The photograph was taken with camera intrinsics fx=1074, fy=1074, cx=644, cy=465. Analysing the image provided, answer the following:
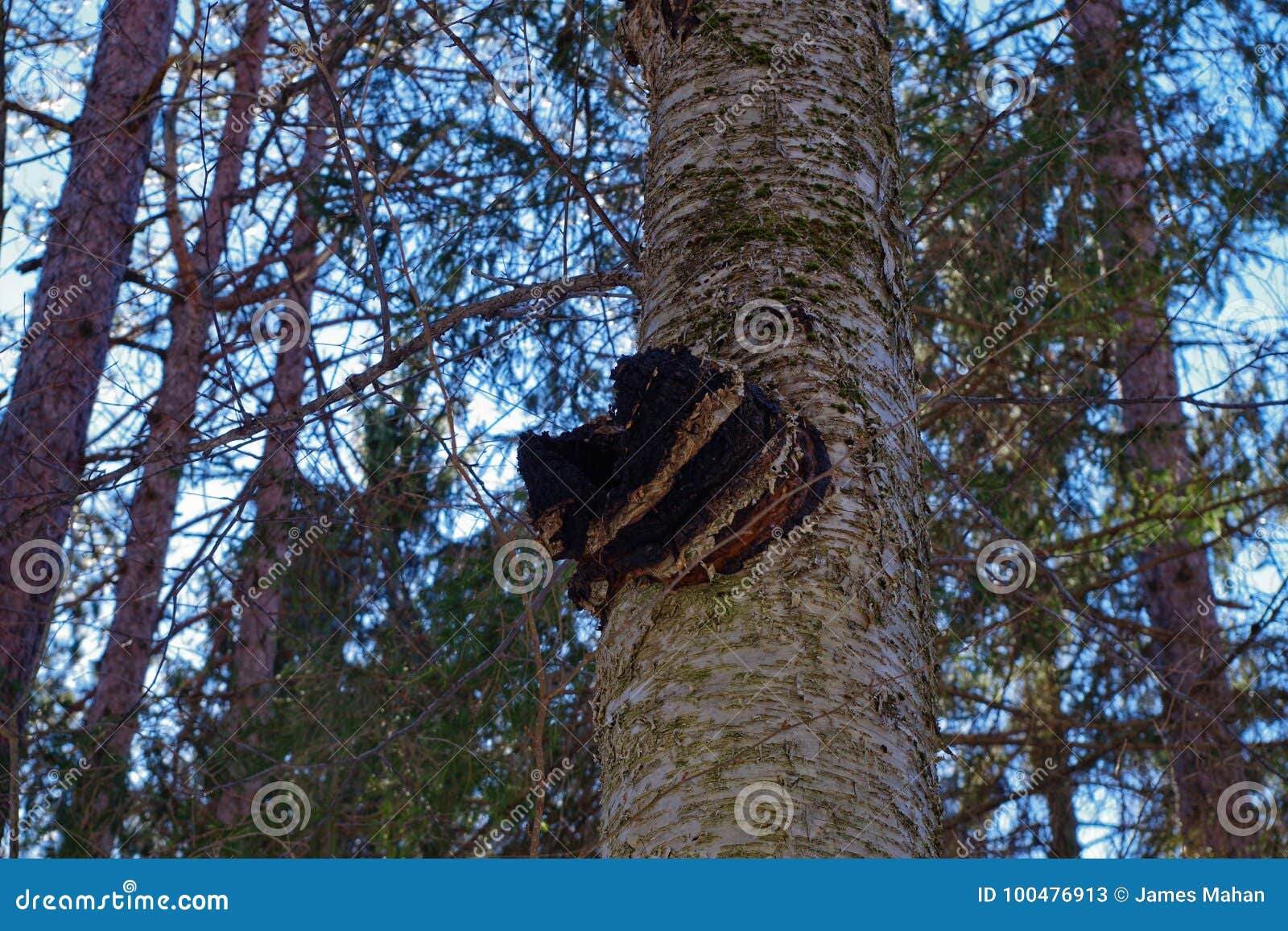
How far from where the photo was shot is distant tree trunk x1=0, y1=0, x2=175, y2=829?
422 centimetres

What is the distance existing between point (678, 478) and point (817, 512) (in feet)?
0.60

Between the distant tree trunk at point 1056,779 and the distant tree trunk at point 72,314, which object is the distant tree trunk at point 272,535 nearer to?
the distant tree trunk at point 72,314

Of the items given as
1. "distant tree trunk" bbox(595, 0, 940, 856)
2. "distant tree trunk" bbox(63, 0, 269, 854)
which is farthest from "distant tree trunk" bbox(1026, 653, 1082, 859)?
"distant tree trunk" bbox(63, 0, 269, 854)

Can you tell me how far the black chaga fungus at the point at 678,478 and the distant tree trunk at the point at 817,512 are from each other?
35 mm

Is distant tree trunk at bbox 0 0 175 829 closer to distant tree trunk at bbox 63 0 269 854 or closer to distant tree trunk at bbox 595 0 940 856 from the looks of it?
distant tree trunk at bbox 63 0 269 854

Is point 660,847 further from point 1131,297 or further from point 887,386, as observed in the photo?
point 1131,297

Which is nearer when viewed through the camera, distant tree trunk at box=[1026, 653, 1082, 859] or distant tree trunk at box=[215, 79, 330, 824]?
distant tree trunk at box=[215, 79, 330, 824]

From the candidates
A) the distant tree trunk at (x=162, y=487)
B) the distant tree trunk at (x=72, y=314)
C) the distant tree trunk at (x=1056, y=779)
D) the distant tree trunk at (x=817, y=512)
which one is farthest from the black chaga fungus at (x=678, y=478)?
the distant tree trunk at (x=162, y=487)

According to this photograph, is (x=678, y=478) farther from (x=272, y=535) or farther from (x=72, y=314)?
(x=72, y=314)

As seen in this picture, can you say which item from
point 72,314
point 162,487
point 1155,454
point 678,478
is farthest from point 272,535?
point 1155,454

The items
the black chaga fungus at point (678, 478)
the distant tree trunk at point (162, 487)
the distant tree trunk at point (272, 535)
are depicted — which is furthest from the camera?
the distant tree trunk at point (162, 487)

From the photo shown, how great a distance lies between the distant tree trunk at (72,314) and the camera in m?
4.22

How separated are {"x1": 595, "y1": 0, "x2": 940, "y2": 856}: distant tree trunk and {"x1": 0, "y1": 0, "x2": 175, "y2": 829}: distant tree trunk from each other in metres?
3.06

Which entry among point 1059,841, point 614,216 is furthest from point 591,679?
point 1059,841
